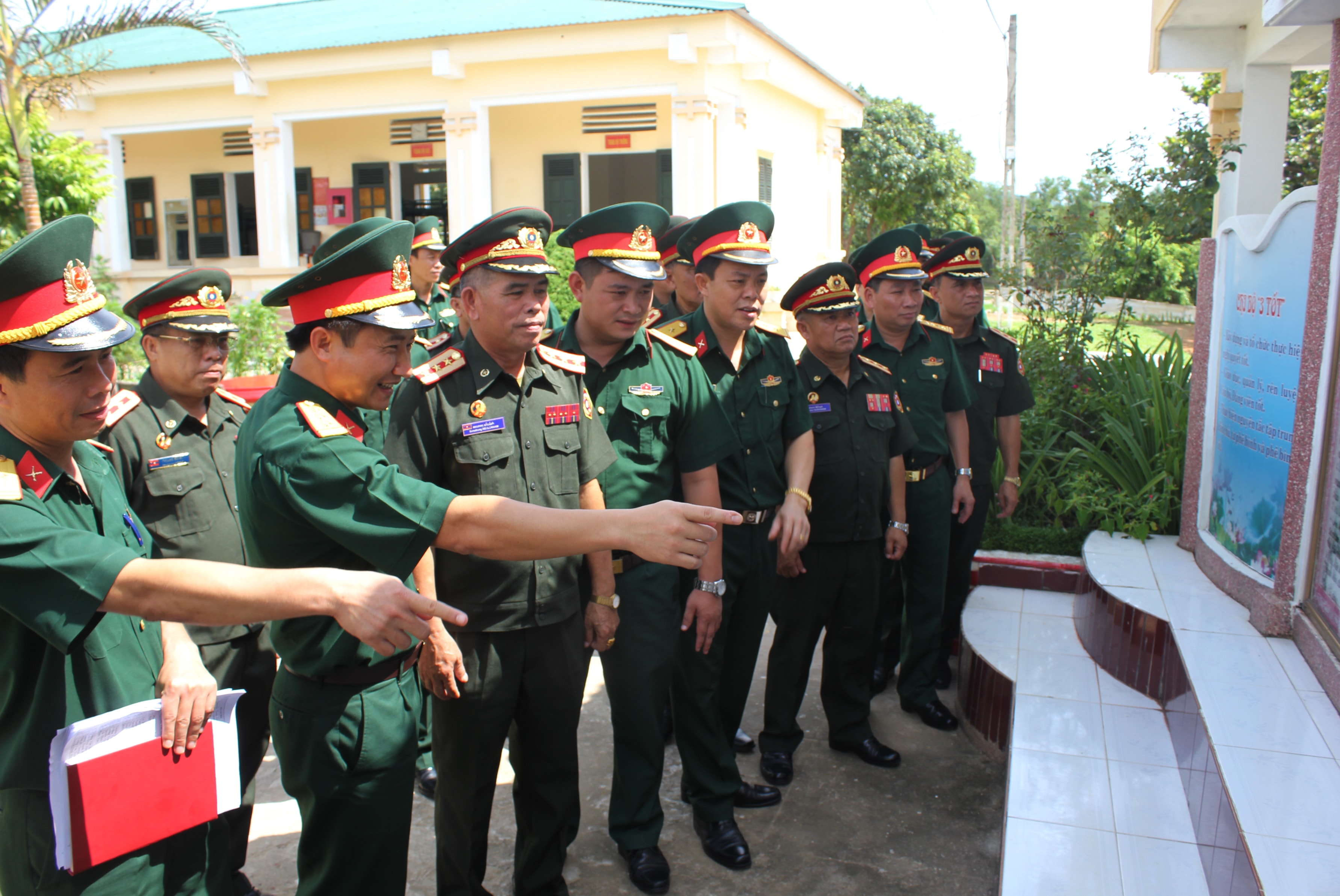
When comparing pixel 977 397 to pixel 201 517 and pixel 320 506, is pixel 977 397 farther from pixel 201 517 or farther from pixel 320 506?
pixel 320 506

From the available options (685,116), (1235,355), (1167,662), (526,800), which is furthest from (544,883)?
(685,116)

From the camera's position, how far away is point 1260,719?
3.20m

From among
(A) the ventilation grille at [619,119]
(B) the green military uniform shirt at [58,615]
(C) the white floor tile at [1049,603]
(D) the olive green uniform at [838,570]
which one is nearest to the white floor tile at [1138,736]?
(D) the olive green uniform at [838,570]

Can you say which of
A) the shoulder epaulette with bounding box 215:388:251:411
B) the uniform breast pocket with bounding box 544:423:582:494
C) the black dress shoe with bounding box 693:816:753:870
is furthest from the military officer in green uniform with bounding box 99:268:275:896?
the black dress shoe with bounding box 693:816:753:870

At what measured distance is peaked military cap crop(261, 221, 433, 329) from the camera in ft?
7.07

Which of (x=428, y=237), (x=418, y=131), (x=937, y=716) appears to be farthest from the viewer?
(x=418, y=131)

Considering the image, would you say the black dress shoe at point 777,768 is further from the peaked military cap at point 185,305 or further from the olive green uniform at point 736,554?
the peaked military cap at point 185,305

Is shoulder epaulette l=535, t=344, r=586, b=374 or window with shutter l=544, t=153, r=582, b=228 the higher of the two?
window with shutter l=544, t=153, r=582, b=228

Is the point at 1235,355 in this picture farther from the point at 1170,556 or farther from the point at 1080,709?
the point at 1080,709

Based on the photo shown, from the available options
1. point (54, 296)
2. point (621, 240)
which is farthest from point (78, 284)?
point (621, 240)

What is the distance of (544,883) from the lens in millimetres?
2955

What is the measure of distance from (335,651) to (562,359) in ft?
3.93

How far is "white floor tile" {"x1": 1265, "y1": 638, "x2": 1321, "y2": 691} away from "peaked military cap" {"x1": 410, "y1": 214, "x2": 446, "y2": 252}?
14.3 feet

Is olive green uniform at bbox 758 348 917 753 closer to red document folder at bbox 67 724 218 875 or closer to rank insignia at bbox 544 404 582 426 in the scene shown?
rank insignia at bbox 544 404 582 426
